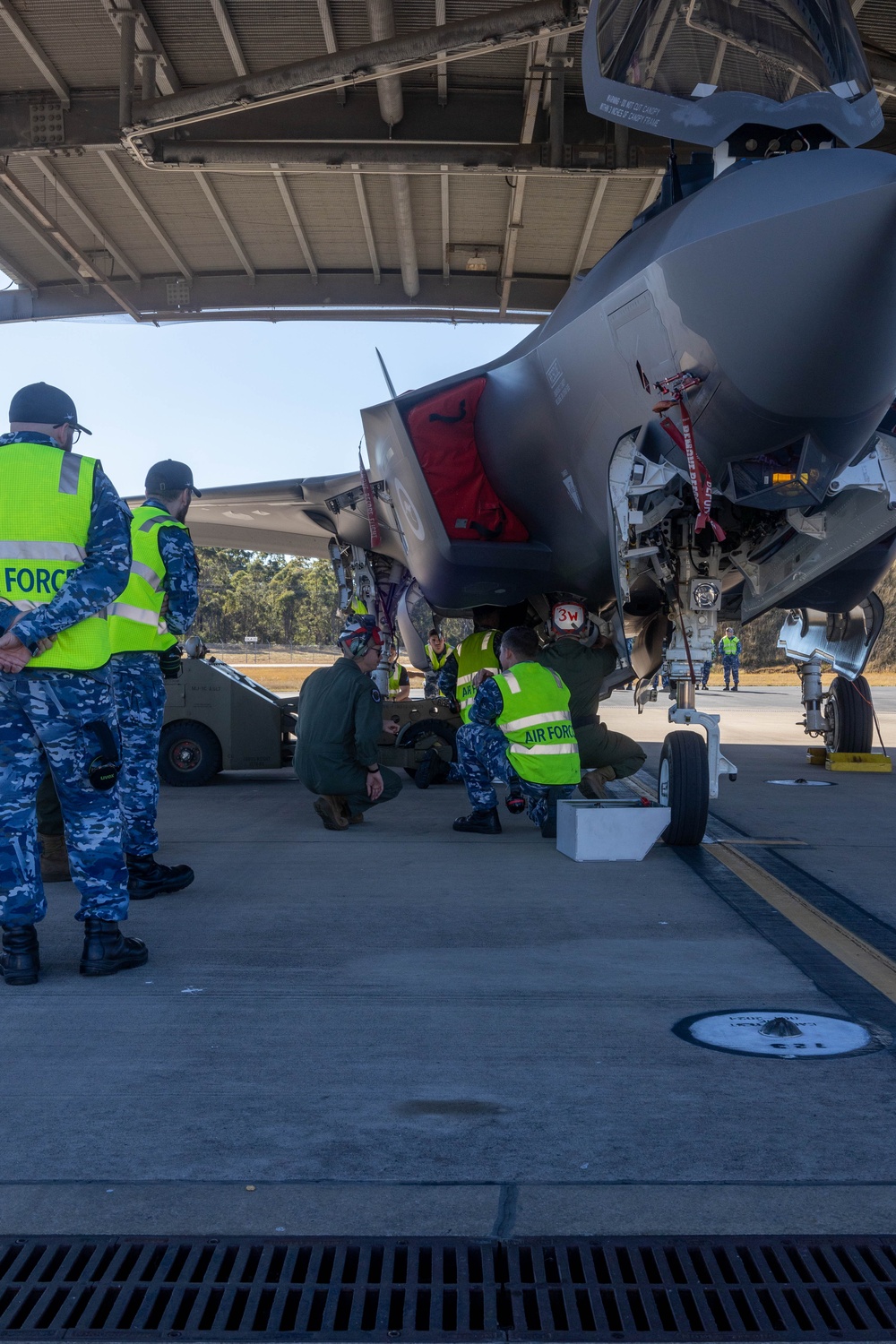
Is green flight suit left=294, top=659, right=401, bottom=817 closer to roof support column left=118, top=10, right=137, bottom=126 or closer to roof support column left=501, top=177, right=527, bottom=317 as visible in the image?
roof support column left=118, top=10, right=137, bottom=126

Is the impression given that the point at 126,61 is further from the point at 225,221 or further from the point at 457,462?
the point at 457,462

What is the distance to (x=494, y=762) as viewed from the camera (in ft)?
22.1

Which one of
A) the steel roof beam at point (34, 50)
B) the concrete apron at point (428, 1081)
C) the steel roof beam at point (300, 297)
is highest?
the steel roof beam at point (34, 50)

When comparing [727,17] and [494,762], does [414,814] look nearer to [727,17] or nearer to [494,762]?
[494,762]

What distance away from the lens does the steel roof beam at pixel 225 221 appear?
1247cm

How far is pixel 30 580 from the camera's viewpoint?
12.2 ft

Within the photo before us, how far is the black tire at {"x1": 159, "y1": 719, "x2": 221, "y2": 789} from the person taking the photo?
9414mm

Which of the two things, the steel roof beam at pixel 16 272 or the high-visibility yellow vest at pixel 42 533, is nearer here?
the high-visibility yellow vest at pixel 42 533

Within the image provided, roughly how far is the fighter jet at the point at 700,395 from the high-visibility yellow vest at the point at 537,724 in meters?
0.49

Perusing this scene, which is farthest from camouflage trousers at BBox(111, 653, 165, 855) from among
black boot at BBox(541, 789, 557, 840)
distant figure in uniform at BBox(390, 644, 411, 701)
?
distant figure in uniform at BBox(390, 644, 411, 701)

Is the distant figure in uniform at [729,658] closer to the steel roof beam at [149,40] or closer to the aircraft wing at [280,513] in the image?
the aircraft wing at [280,513]

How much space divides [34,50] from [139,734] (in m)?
8.00

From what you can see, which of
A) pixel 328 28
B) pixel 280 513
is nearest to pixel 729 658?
pixel 280 513

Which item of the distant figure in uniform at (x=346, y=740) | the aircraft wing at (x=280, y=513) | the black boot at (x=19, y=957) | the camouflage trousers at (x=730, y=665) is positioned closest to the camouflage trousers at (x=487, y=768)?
the distant figure in uniform at (x=346, y=740)
